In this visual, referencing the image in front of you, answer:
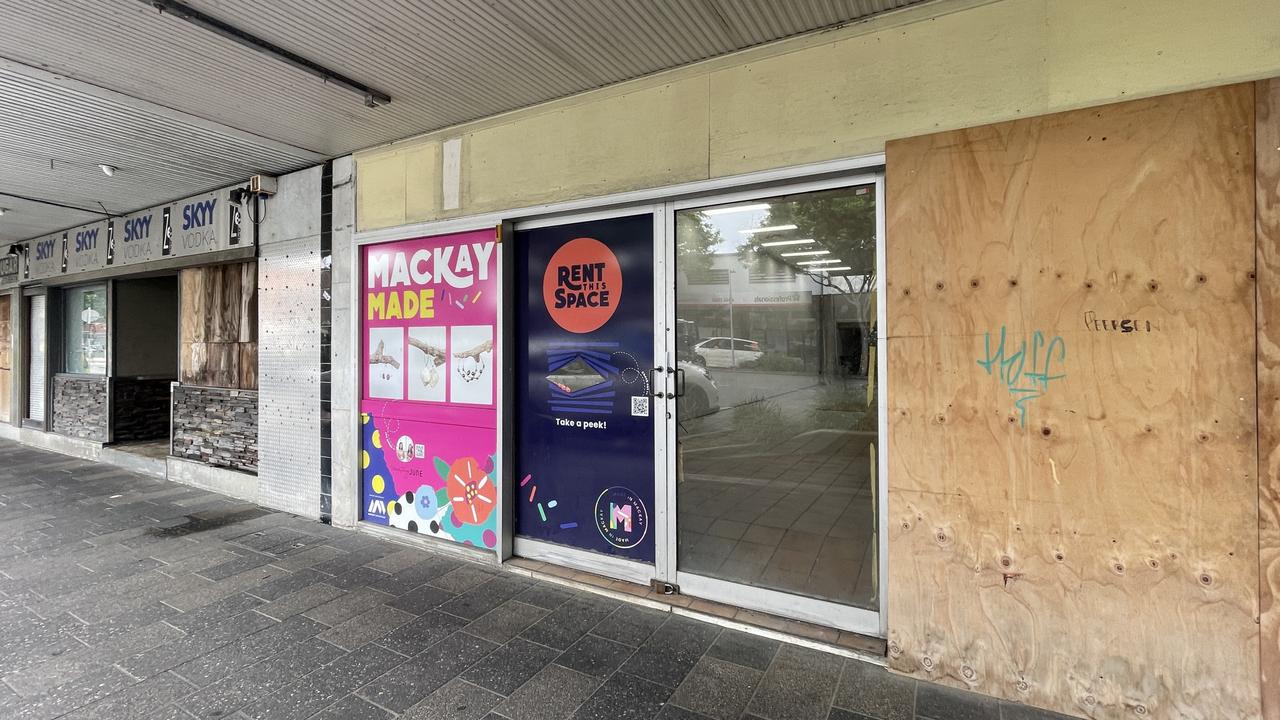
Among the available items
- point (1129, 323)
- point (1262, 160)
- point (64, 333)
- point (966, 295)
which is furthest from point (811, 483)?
point (64, 333)

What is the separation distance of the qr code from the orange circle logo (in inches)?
21.7

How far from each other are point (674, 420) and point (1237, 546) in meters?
2.41

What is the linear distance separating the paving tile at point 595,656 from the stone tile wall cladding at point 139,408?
27.8ft

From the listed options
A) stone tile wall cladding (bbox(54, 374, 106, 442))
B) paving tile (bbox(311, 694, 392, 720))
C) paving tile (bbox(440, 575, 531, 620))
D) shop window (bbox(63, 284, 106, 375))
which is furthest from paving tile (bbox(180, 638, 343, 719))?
shop window (bbox(63, 284, 106, 375))

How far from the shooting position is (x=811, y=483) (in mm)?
3049

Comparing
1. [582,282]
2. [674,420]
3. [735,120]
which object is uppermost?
[735,120]

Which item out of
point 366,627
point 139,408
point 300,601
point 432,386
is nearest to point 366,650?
point 366,627

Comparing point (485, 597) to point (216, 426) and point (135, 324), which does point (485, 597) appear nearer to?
point (216, 426)

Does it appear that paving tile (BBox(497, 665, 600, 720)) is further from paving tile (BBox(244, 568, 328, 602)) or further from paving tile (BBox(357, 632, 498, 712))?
paving tile (BBox(244, 568, 328, 602))

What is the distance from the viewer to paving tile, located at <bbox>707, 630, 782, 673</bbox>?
2703 mm

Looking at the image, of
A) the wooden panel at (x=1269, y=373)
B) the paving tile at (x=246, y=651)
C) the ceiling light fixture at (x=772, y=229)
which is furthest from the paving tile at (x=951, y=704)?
the paving tile at (x=246, y=651)

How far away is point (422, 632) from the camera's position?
A: 300cm

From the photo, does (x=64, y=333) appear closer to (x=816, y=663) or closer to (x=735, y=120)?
(x=735, y=120)

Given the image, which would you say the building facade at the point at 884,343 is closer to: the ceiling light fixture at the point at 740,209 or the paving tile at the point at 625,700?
the ceiling light fixture at the point at 740,209
